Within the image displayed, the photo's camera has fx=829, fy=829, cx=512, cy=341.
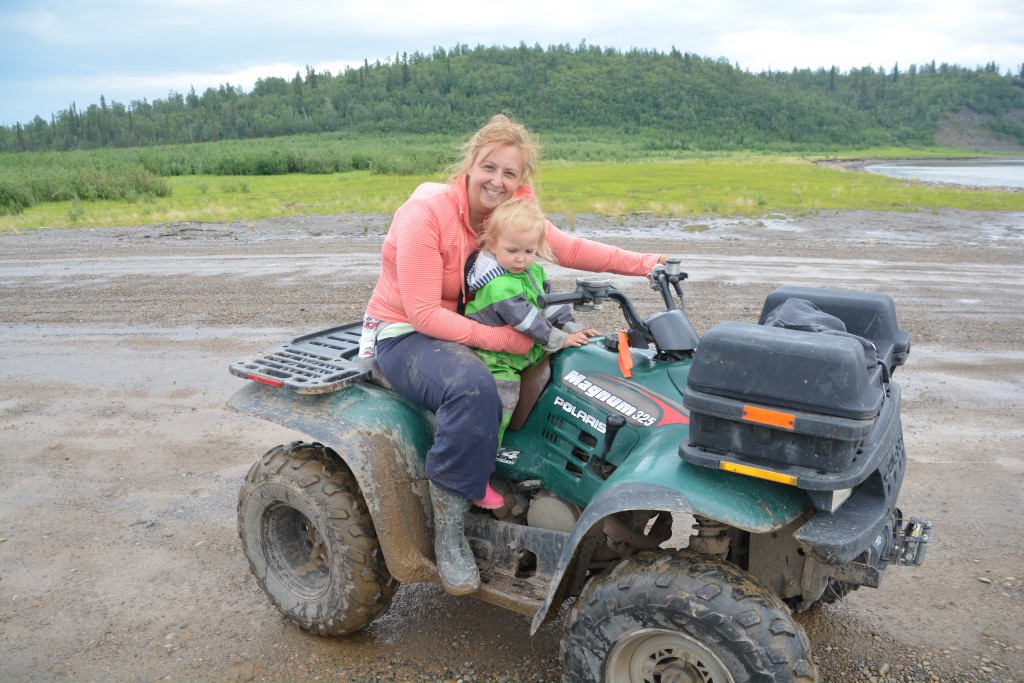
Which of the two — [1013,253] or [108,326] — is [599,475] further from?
[1013,253]

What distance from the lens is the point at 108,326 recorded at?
1011cm

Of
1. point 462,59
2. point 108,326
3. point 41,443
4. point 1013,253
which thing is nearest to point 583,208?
point 1013,253

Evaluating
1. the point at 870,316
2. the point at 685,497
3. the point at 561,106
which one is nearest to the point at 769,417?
the point at 685,497

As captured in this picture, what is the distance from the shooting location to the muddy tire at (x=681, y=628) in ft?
8.66

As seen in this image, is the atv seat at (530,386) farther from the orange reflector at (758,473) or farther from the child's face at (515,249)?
the orange reflector at (758,473)

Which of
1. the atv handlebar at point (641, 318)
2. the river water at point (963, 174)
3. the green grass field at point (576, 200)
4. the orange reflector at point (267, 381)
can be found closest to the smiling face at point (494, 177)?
the atv handlebar at point (641, 318)

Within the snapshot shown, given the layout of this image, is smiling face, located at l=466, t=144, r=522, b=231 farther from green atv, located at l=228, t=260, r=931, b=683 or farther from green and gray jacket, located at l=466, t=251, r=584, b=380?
green atv, located at l=228, t=260, r=931, b=683

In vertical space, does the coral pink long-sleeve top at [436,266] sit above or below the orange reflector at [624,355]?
above

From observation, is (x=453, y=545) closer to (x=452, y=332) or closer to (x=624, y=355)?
(x=452, y=332)

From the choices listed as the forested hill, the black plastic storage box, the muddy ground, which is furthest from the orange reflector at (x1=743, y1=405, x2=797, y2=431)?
the forested hill

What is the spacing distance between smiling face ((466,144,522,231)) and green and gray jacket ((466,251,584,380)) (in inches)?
9.8

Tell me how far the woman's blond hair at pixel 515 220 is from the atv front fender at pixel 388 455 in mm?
879

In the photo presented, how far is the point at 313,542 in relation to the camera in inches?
161

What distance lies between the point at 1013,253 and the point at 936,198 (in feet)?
45.4
